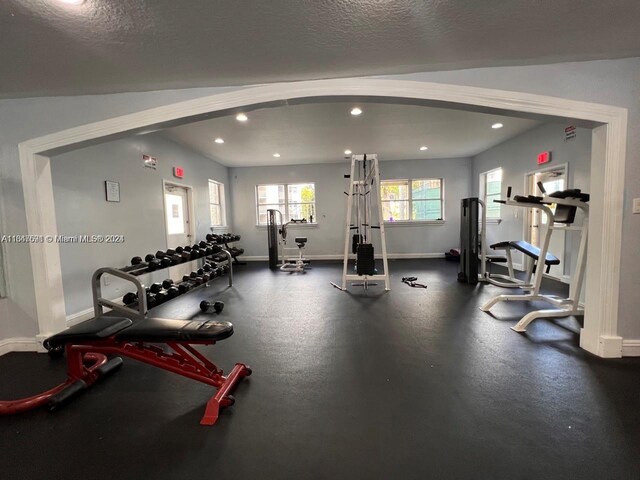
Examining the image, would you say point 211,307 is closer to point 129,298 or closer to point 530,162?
point 129,298

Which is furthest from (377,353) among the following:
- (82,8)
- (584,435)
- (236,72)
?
(82,8)

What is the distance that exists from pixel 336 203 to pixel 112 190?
195 inches

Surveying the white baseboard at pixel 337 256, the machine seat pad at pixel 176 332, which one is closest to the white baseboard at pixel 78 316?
the machine seat pad at pixel 176 332

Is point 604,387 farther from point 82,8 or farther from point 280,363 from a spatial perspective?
point 82,8

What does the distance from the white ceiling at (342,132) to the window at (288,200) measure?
1.08 meters

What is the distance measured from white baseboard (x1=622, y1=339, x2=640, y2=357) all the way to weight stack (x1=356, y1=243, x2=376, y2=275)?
105 inches

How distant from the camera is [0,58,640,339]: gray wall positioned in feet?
6.54

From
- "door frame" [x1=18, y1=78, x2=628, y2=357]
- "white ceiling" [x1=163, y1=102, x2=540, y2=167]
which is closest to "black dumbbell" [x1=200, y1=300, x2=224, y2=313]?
"door frame" [x1=18, y1=78, x2=628, y2=357]

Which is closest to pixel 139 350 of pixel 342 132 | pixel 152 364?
pixel 152 364

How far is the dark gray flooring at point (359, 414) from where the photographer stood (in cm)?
126

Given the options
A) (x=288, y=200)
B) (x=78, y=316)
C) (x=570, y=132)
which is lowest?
(x=78, y=316)

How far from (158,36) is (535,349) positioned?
143 inches

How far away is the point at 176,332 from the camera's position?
168 cm

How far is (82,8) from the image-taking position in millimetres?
1404
